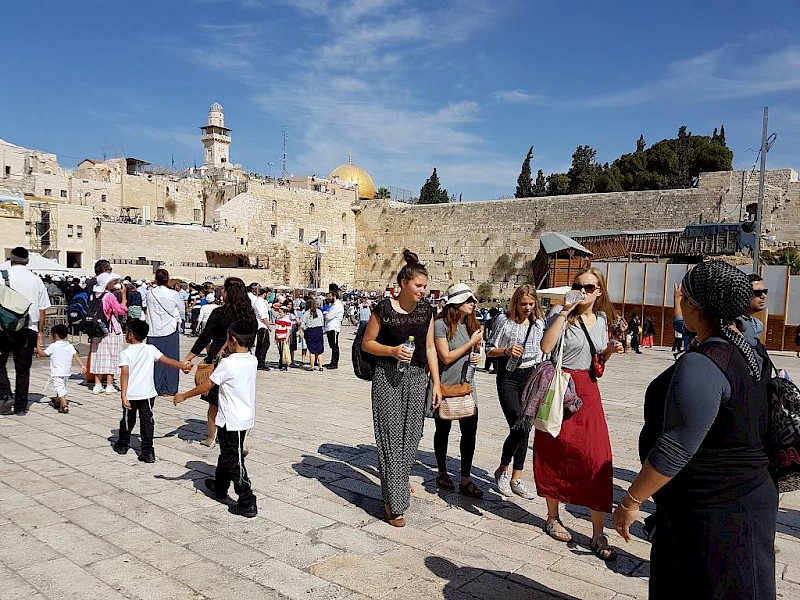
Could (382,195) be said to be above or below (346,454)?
above

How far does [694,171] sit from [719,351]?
140 ft

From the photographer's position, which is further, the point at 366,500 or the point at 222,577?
the point at 366,500

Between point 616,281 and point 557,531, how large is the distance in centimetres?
1709

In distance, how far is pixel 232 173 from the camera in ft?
148

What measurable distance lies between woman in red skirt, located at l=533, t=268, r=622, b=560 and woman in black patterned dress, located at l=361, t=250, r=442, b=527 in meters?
0.77

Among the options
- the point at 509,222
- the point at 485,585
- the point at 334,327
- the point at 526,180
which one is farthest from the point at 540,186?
the point at 485,585

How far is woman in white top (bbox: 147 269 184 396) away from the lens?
22.9 ft

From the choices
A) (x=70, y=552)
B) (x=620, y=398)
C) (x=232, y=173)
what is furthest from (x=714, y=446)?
(x=232, y=173)

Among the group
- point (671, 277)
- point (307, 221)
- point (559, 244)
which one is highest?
point (307, 221)

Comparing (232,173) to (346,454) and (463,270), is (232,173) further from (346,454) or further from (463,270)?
(346,454)

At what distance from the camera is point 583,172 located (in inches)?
1783

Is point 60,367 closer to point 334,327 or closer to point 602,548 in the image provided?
point 334,327

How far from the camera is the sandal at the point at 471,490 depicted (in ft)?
13.8

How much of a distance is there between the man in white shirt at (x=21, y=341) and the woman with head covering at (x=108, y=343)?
2.97 ft
